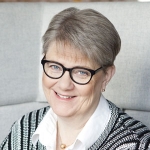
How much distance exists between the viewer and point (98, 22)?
1.41m

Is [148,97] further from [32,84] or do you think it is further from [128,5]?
[32,84]

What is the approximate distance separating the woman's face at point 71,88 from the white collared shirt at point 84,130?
0.04 meters

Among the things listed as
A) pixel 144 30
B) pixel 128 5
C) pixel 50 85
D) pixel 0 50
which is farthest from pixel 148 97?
pixel 0 50

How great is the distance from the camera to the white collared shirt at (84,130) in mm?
1485

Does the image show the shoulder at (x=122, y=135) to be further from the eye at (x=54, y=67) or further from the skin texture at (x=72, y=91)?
the eye at (x=54, y=67)

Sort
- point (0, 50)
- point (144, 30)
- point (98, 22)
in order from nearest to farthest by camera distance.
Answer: point (98, 22)
point (144, 30)
point (0, 50)

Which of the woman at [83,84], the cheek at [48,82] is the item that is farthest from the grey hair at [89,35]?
the cheek at [48,82]

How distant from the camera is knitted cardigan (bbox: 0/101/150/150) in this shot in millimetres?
1445

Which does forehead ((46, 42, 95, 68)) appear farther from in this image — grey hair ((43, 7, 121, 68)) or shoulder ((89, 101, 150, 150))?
shoulder ((89, 101, 150, 150))

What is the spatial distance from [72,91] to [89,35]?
194mm

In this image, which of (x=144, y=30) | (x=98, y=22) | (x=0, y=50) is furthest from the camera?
(x=0, y=50)

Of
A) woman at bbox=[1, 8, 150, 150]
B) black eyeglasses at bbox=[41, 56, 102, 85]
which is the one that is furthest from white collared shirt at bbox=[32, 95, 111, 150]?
black eyeglasses at bbox=[41, 56, 102, 85]

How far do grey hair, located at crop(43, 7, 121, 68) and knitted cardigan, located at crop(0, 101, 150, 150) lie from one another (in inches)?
8.5

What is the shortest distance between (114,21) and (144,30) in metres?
0.15
